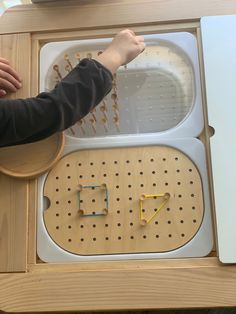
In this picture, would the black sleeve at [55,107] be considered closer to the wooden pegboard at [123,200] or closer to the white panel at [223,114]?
the wooden pegboard at [123,200]

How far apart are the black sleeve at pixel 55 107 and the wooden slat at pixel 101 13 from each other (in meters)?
0.15

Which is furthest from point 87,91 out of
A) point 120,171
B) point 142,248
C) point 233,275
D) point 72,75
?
point 233,275

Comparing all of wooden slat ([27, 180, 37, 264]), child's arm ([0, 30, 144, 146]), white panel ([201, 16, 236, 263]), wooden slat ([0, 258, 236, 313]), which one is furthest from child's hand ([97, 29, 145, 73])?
wooden slat ([0, 258, 236, 313])

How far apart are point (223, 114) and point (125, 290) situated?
360 mm

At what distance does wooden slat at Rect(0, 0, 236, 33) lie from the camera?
85cm

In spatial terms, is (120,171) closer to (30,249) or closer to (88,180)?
(88,180)

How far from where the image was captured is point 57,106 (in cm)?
72

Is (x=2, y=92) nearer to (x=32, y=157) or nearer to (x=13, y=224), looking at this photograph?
(x=32, y=157)

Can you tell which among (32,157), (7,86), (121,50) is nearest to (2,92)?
(7,86)

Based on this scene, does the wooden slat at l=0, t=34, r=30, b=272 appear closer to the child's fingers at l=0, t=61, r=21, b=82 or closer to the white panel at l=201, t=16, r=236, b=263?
the child's fingers at l=0, t=61, r=21, b=82

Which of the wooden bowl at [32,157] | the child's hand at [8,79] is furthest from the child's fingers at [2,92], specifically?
the wooden bowl at [32,157]

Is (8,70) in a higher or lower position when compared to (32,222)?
higher

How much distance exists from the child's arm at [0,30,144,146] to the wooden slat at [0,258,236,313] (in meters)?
0.25

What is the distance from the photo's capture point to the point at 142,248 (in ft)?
2.41
